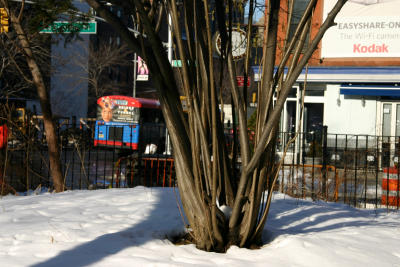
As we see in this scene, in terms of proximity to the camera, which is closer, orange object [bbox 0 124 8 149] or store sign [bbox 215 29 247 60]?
store sign [bbox 215 29 247 60]

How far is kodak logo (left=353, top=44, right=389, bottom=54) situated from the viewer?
1983cm

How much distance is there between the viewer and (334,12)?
13.4ft

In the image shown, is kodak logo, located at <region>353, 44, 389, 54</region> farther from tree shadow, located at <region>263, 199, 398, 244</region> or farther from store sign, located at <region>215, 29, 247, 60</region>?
tree shadow, located at <region>263, 199, 398, 244</region>

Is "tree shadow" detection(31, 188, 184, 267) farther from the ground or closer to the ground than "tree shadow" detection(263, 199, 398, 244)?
closer to the ground

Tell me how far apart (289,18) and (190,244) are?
2.31 meters

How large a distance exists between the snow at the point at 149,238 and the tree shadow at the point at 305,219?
1 cm

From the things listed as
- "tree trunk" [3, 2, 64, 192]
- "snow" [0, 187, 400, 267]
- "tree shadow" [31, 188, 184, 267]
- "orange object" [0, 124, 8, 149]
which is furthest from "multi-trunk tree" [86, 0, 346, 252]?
"orange object" [0, 124, 8, 149]

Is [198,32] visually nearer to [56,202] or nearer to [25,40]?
[56,202]

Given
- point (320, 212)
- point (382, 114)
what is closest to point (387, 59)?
point (382, 114)

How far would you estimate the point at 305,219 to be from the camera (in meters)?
6.27

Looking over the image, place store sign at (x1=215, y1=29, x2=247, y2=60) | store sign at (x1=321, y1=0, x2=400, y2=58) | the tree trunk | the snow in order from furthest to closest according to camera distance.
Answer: store sign at (x1=321, y1=0, x2=400, y2=58) < the tree trunk < store sign at (x1=215, y1=29, x2=247, y2=60) < the snow

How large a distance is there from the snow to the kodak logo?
14463mm

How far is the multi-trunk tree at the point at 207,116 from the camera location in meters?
4.49

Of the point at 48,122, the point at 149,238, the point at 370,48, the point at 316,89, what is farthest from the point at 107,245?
the point at 370,48
